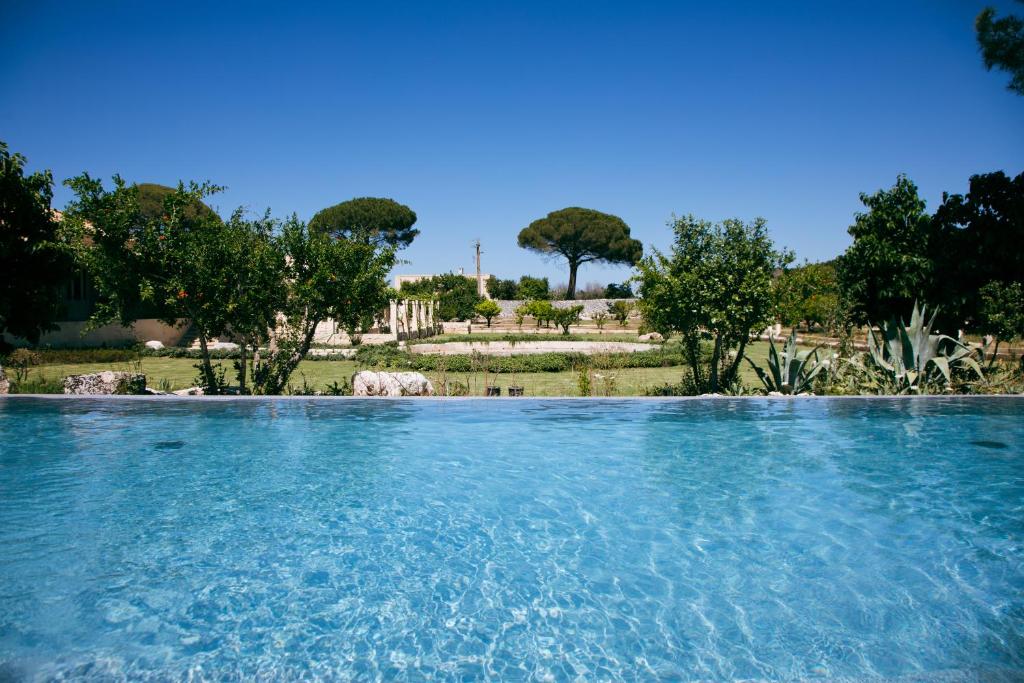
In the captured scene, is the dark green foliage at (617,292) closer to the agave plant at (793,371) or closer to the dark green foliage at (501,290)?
the dark green foliage at (501,290)

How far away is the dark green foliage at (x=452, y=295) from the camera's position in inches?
1610

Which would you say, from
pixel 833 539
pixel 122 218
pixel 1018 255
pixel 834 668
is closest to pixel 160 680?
pixel 834 668

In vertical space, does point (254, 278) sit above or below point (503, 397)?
above

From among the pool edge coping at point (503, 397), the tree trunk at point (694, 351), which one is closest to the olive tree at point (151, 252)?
the pool edge coping at point (503, 397)

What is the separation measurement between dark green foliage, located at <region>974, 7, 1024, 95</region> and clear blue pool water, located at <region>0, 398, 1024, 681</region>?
29.1 ft

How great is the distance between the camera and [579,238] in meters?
58.7

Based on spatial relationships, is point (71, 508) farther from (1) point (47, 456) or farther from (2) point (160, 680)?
(2) point (160, 680)

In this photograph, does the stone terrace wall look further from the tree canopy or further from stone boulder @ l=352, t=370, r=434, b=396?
stone boulder @ l=352, t=370, r=434, b=396

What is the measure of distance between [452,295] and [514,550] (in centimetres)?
3751

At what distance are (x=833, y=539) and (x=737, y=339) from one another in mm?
6051

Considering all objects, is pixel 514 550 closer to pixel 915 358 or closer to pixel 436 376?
pixel 915 358

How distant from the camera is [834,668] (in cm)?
340

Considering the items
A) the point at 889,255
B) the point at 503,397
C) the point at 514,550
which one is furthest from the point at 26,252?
the point at 889,255

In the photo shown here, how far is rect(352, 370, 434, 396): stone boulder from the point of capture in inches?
442
